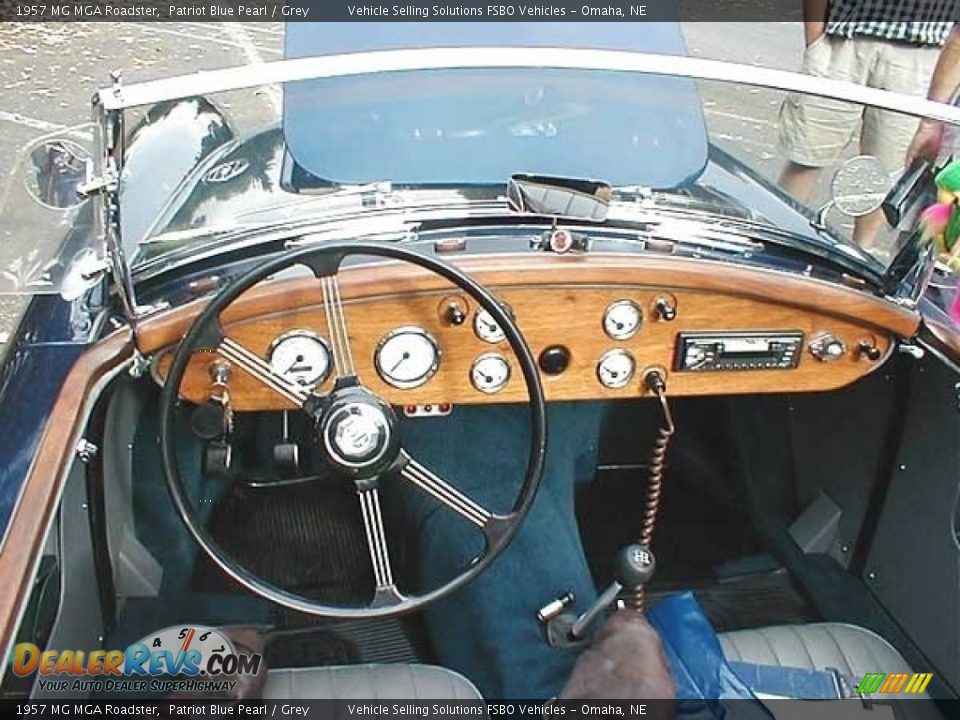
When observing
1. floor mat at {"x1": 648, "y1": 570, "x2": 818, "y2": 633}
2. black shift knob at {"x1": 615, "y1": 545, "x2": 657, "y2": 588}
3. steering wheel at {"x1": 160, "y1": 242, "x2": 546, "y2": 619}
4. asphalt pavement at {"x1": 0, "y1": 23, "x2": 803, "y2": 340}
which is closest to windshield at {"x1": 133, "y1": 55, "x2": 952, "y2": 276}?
steering wheel at {"x1": 160, "y1": 242, "x2": 546, "y2": 619}

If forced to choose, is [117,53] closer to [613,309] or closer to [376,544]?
[613,309]

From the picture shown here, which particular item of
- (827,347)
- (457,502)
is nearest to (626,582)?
(457,502)

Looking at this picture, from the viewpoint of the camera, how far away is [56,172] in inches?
66.4

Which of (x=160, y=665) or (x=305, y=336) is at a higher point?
(x=305, y=336)

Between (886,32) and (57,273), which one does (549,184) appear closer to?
(57,273)

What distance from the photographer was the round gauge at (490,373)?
6.04ft

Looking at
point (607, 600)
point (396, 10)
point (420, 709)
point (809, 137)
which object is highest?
point (396, 10)

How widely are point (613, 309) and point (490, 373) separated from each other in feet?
0.80

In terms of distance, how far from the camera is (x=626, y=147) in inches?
85.7

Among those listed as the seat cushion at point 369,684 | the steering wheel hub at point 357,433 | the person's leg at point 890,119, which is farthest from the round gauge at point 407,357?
the person's leg at point 890,119

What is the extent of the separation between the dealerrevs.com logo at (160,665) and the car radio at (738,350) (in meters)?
0.95

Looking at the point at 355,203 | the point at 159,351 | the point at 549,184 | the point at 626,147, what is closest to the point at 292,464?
the point at 159,351

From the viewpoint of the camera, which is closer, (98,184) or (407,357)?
(98,184)

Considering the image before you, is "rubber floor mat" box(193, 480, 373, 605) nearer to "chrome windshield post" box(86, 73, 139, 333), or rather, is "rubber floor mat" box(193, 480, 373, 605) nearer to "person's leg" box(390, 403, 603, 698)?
"person's leg" box(390, 403, 603, 698)
